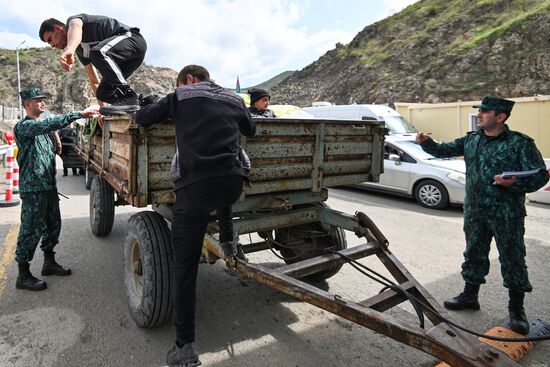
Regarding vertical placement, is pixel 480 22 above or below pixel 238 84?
above

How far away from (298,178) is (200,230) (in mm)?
1191

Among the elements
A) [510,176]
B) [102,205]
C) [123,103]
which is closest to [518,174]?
[510,176]

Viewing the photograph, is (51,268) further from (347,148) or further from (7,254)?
(347,148)

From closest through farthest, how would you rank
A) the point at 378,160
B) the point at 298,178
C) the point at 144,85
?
the point at 298,178
the point at 378,160
the point at 144,85

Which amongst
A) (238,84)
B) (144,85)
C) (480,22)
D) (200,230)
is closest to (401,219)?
(200,230)

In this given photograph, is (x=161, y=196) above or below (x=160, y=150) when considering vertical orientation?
below

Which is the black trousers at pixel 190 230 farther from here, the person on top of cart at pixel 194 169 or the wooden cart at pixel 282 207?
the wooden cart at pixel 282 207

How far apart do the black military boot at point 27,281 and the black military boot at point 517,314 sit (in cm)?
429

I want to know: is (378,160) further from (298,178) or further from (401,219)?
(401,219)

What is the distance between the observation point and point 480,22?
30.8m

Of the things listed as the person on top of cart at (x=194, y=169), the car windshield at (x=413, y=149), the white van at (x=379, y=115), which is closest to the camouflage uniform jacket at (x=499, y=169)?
the person on top of cart at (x=194, y=169)

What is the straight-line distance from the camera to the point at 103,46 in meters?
4.01

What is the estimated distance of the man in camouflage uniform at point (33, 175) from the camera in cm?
382

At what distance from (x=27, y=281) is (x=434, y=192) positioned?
746cm
